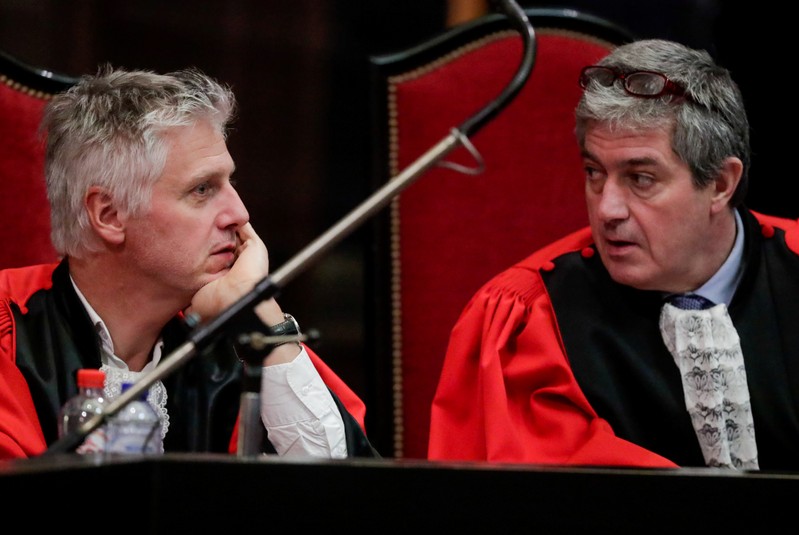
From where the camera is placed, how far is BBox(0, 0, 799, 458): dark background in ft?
10.3

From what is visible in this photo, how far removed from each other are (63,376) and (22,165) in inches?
20.6

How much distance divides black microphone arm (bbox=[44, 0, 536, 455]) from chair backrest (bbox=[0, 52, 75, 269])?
39.4 inches

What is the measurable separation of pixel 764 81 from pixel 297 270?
5.56 ft

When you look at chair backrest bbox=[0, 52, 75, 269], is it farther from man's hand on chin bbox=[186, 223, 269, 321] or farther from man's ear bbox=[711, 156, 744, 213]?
man's ear bbox=[711, 156, 744, 213]

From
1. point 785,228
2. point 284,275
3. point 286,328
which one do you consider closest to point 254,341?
point 284,275

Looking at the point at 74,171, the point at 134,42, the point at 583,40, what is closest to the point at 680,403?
the point at 583,40

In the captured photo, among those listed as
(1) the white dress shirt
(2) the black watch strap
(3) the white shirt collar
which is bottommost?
(1) the white dress shirt

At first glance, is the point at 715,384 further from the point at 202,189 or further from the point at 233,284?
the point at 202,189

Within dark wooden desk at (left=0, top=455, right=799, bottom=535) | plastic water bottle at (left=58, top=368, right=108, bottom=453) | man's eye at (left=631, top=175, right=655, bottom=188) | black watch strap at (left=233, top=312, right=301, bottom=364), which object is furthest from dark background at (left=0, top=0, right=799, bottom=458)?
dark wooden desk at (left=0, top=455, right=799, bottom=535)

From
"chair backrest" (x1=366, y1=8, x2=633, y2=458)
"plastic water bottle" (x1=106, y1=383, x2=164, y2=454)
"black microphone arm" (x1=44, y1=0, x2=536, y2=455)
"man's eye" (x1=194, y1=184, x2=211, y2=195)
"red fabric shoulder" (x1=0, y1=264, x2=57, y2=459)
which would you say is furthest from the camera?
"chair backrest" (x1=366, y1=8, x2=633, y2=458)

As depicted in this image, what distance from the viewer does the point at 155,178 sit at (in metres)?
2.03

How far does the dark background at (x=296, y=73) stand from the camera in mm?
3129

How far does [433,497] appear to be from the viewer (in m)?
1.18

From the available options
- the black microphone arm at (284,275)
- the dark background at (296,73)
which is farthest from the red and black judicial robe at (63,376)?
the dark background at (296,73)
